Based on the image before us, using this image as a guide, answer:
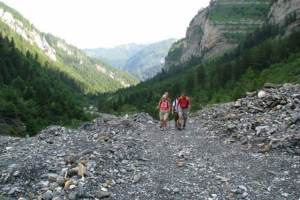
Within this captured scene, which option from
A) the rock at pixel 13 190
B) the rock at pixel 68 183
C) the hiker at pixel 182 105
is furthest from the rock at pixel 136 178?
the hiker at pixel 182 105

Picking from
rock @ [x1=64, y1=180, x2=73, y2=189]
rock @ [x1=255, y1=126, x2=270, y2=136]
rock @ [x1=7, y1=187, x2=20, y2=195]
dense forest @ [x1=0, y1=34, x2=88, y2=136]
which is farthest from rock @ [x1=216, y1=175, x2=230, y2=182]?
dense forest @ [x1=0, y1=34, x2=88, y2=136]

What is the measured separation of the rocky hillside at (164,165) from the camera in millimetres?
15125

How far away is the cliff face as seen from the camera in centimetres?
15700

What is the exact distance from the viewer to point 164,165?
19.1 metres

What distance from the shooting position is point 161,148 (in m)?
23.1

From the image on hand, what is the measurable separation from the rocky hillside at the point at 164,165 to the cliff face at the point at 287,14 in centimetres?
13101

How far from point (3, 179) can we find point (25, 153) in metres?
3.91

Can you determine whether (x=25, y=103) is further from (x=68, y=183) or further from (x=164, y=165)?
(x=68, y=183)

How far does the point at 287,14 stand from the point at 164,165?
17154 centimetres

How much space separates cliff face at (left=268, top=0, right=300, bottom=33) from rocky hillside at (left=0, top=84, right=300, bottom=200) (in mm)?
131014

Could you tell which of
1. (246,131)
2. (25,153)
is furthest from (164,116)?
(25,153)

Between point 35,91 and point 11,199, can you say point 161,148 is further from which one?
point 35,91

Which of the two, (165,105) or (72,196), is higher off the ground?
(165,105)

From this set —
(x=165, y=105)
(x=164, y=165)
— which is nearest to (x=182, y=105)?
(x=165, y=105)
